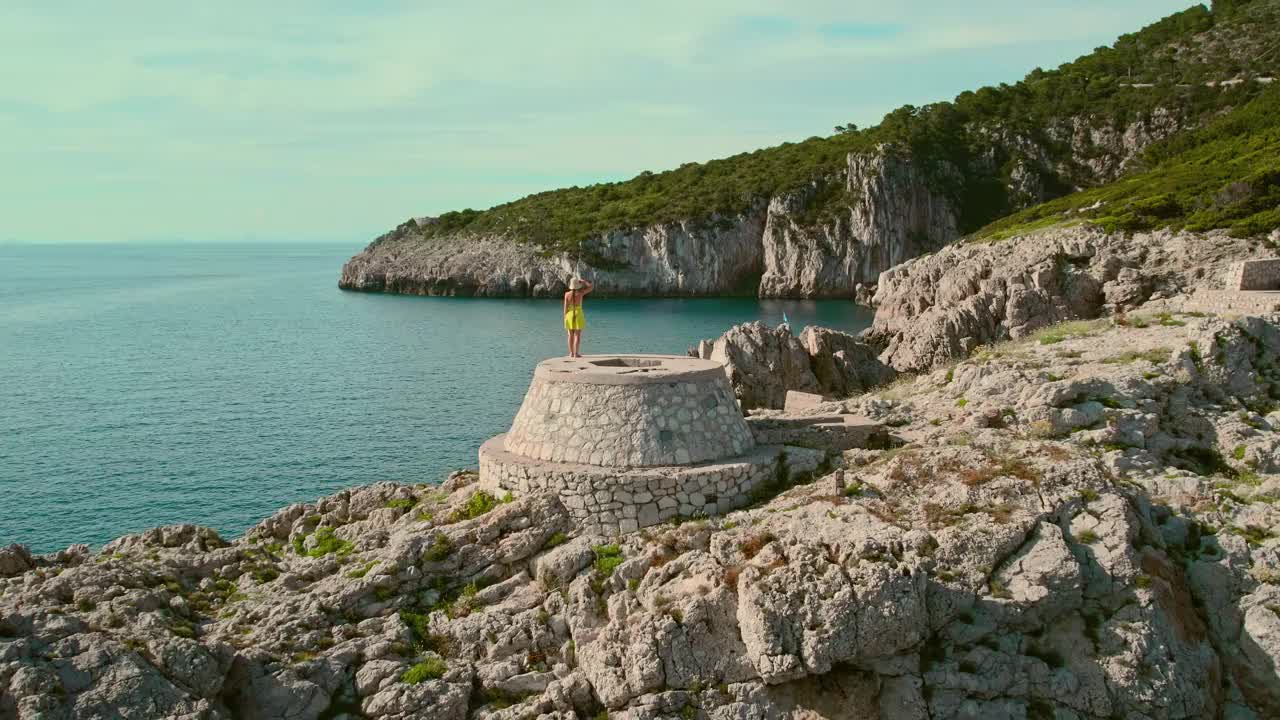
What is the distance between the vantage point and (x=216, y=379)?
6562 centimetres

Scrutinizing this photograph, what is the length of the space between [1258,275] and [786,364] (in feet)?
58.7

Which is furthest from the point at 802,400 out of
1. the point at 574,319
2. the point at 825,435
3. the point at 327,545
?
the point at 327,545

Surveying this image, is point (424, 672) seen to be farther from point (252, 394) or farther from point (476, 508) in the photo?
point (252, 394)

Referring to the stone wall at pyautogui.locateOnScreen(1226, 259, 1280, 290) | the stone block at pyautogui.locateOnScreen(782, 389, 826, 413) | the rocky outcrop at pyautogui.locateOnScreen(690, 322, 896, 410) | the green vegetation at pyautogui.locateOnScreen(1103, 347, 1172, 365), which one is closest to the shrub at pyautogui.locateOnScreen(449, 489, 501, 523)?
the stone block at pyautogui.locateOnScreen(782, 389, 826, 413)

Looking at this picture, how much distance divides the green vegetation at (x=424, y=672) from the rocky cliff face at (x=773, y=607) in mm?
46

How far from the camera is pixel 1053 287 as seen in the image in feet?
163

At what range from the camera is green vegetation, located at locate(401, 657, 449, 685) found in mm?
15500

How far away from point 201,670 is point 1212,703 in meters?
15.2

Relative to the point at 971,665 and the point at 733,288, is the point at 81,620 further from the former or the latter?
the point at 733,288

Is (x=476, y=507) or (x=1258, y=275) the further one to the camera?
(x=1258, y=275)

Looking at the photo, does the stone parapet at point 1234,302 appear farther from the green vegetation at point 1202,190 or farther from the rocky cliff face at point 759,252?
the rocky cliff face at point 759,252

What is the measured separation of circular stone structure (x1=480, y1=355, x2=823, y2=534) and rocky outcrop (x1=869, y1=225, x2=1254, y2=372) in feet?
96.6

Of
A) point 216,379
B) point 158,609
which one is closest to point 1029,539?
point 158,609

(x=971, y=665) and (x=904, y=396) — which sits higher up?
(x=904, y=396)
